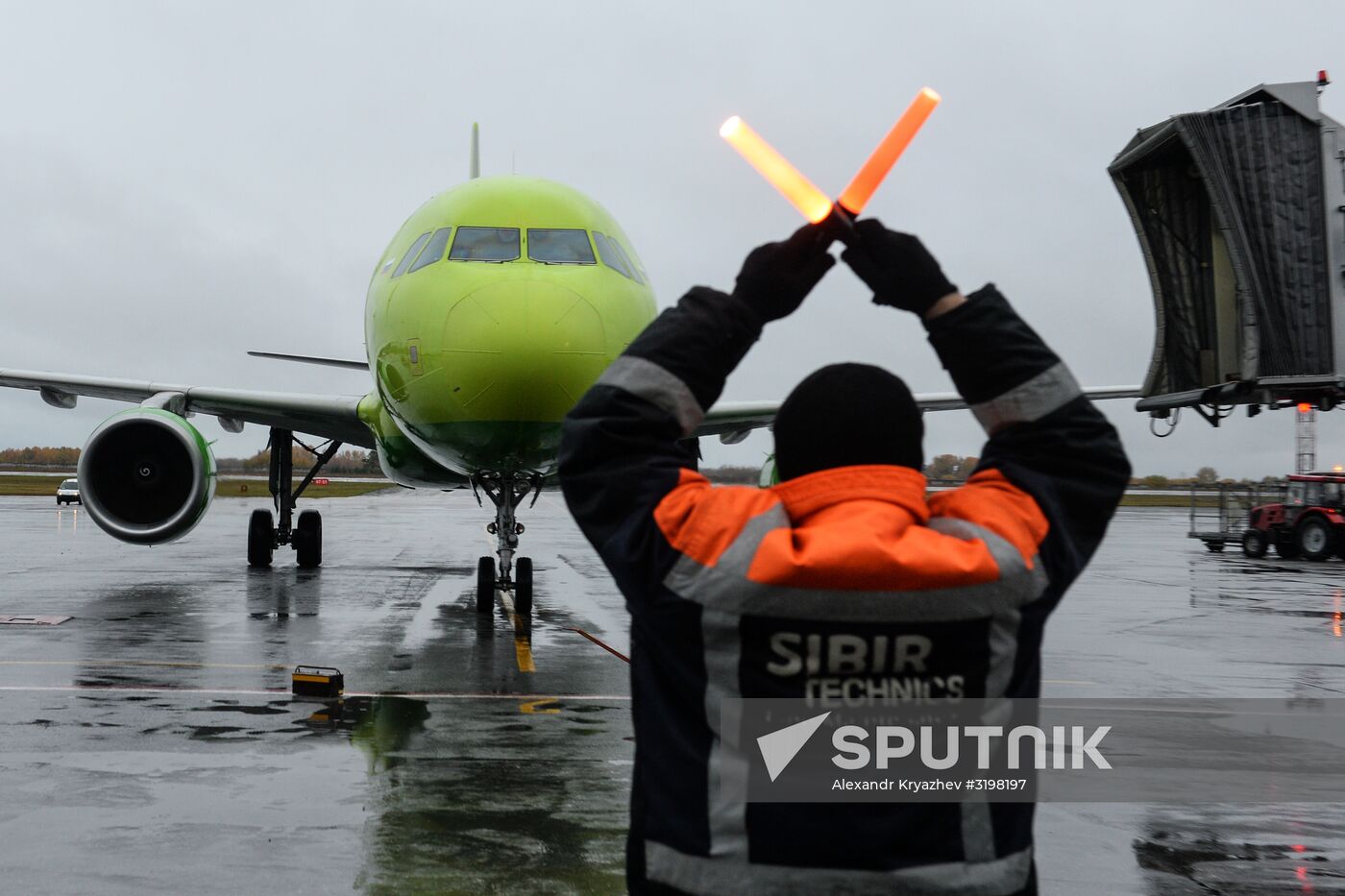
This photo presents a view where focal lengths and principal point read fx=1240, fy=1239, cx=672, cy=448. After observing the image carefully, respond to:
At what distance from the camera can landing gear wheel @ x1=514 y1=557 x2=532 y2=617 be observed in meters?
10.4

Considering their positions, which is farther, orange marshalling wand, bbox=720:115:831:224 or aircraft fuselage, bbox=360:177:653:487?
aircraft fuselage, bbox=360:177:653:487

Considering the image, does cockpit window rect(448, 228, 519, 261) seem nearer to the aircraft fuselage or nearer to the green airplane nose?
the aircraft fuselage

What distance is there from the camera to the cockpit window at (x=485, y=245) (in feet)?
30.0

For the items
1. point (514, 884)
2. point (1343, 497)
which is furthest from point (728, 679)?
point (1343, 497)

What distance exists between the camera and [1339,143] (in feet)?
37.2

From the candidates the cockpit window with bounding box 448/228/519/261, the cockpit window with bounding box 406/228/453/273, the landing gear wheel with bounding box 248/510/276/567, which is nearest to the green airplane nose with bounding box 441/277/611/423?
the cockpit window with bounding box 448/228/519/261

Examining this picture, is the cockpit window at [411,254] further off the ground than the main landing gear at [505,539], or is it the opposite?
the cockpit window at [411,254]

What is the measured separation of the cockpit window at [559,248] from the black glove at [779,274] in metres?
7.21

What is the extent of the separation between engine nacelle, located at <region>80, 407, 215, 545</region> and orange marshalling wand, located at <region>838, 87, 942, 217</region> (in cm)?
1099

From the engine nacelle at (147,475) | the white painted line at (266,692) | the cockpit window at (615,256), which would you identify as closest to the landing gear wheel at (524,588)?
the cockpit window at (615,256)

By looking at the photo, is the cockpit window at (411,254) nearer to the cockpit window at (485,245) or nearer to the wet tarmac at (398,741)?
the cockpit window at (485,245)

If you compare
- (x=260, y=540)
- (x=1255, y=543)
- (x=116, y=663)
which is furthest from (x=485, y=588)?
(x=1255, y=543)

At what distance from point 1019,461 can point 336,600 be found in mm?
10891

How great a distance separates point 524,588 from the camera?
10430 millimetres
